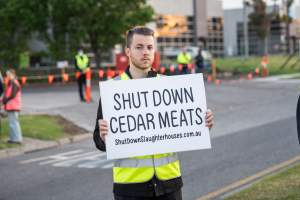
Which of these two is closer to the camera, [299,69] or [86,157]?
[86,157]

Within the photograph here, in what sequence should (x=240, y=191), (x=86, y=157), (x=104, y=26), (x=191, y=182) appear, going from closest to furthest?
(x=240, y=191), (x=191, y=182), (x=86, y=157), (x=104, y=26)

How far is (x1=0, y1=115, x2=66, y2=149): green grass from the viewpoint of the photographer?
13875mm

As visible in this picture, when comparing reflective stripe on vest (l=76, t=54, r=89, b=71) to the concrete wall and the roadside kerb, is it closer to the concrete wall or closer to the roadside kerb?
the roadside kerb

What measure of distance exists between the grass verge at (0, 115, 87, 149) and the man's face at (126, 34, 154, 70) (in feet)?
30.2

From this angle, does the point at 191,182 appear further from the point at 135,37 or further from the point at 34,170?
the point at 135,37

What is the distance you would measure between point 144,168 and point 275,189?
13.0ft

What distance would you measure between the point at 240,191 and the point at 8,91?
7.03 m

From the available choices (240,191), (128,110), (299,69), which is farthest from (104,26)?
(128,110)

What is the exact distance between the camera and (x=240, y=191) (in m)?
7.64

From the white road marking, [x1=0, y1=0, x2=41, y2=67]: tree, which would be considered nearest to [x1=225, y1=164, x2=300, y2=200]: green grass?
the white road marking

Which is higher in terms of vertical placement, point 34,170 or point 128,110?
point 128,110

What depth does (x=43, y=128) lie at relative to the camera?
48.6 ft

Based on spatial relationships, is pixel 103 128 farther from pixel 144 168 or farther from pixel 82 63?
pixel 82 63

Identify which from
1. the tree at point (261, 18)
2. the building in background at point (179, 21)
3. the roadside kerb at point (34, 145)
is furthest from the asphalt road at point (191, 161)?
the building in background at point (179, 21)
